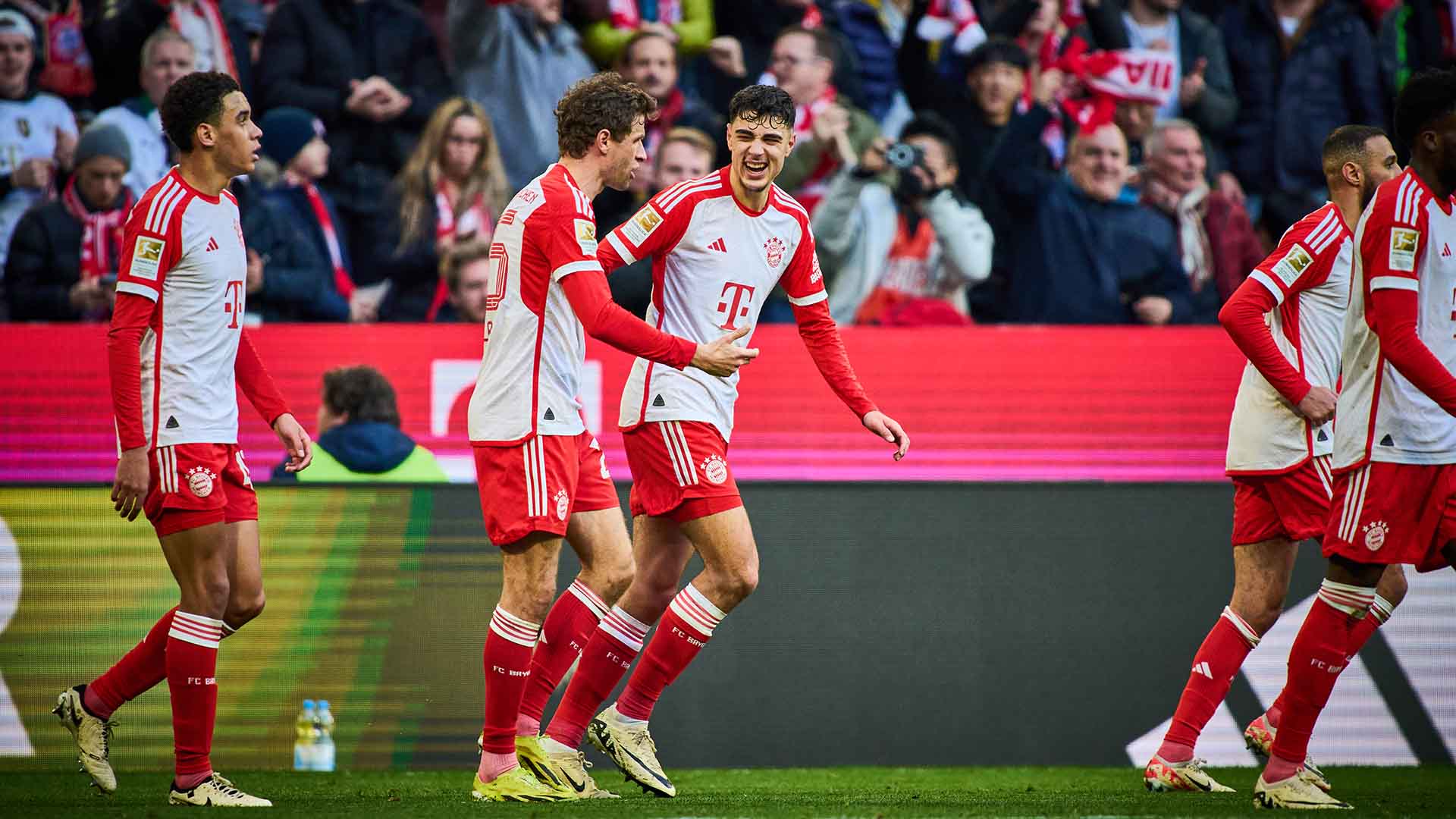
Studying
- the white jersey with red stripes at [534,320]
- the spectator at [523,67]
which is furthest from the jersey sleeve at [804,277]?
the spectator at [523,67]

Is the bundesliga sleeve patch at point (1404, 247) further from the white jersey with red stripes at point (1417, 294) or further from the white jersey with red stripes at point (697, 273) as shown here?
the white jersey with red stripes at point (697, 273)

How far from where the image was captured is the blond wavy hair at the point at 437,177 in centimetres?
945

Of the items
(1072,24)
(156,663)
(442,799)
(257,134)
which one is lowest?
(442,799)

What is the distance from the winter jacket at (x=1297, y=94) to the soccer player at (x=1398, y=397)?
5789 mm

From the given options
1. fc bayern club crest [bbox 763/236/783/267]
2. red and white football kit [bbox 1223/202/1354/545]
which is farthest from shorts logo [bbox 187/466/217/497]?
red and white football kit [bbox 1223/202/1354/545]

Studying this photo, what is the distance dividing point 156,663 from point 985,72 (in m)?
6.87

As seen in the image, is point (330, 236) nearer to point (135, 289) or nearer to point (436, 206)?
point (436, 206)

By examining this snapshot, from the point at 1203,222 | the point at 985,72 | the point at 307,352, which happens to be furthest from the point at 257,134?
the point at 1203,222

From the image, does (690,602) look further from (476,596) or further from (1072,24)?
(1072,24)

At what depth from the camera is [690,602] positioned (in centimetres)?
516

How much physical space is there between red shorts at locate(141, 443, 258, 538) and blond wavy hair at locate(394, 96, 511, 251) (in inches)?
188

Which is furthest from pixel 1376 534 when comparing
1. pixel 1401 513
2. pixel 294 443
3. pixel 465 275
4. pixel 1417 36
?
pixel 1417 36

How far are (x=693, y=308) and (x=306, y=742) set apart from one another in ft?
8.77

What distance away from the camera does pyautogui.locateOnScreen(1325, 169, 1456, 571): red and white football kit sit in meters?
4.47
